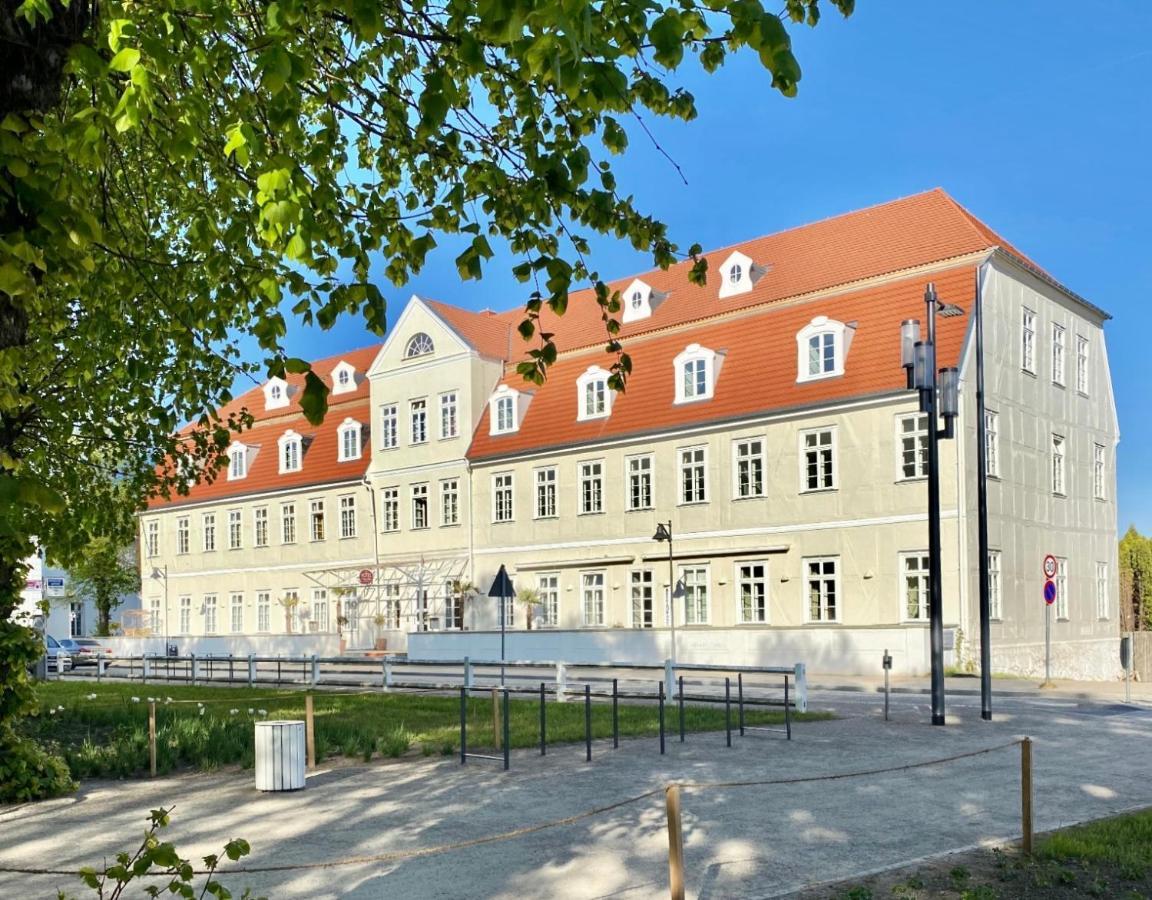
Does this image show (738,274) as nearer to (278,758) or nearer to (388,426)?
(388,426)

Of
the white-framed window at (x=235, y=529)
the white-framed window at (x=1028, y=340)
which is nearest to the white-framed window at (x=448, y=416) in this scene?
the white-framed window at (x=235, y=529)

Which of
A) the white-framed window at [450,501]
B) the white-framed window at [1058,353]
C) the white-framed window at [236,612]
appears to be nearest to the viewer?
the white-framed window at [1058,353]

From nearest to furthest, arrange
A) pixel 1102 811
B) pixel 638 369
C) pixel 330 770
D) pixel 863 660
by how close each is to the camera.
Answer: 1. pixel 1102 811
2. pixel 330 770
3. pixel 863 660
4. pixel 638 369

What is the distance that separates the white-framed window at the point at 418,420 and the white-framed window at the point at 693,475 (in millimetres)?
12173

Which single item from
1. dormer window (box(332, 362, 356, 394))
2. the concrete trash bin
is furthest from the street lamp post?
dormer window (box(332, 362, 356, 394))

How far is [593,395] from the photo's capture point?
1638 inches

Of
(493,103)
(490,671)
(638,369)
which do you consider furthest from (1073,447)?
(493,103)

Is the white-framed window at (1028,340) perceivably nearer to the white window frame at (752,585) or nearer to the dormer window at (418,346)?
the white window frame at (752,585)

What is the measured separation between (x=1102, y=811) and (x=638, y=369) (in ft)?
99.0

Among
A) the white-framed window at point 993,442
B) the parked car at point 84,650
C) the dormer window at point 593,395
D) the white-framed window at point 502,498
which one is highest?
the dormer window at point 593,395

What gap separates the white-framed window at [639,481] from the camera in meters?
39.0

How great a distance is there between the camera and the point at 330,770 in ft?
48.3

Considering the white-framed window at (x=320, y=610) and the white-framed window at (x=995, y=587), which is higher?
the white-framed window at (x=995, y=587)

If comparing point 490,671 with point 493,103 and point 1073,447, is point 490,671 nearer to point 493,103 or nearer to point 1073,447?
point 1073,447
